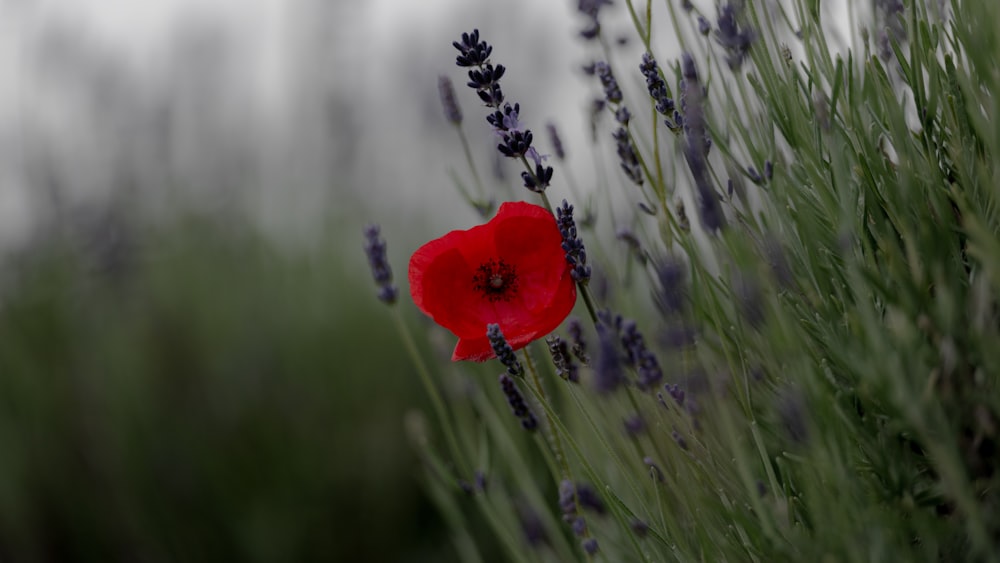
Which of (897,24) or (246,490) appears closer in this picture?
(897,24)

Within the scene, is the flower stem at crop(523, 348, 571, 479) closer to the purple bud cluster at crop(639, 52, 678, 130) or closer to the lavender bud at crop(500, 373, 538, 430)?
the lavender bud at crop(500, 373, 538, 430)

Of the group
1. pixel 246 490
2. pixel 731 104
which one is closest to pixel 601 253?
pixel 731 104

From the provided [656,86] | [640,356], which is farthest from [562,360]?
[656,86]

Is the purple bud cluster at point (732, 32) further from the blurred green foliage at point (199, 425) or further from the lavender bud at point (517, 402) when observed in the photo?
the blurred green foliage at point (199, 425)

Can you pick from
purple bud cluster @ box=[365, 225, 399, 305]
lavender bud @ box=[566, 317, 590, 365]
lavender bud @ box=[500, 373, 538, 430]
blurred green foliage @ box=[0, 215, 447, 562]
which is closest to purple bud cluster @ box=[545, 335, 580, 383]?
lavender bud @ box=[566, 317, 590, 365]

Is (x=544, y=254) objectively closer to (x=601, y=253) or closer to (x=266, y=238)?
(x=601, y=253)

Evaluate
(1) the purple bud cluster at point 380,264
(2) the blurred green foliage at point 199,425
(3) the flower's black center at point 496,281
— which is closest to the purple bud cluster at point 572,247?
(3) the flower's black center at point 496,281
